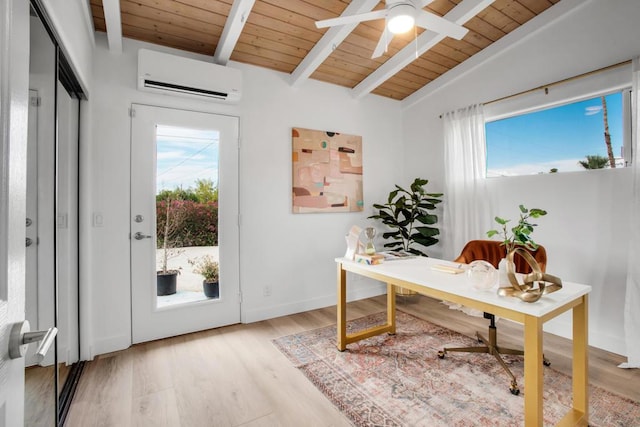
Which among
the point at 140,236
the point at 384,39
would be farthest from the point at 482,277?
the point at 140,236

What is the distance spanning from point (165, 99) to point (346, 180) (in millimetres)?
2081

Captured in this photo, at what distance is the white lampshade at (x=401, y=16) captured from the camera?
6.37 feet

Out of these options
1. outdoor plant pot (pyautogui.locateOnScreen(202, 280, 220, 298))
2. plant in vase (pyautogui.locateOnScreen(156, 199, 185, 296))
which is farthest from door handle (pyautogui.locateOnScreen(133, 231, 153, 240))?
outdoor plant pot (pyautogui.locateOnScreen(202, 280, 220, 298))

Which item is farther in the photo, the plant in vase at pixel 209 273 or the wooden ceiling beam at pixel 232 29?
the plant in vase at pixel 209 273

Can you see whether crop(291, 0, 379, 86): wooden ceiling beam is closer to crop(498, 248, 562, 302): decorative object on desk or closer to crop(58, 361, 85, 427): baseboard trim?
crop(498, 248, 562, 302): decorative object on desk

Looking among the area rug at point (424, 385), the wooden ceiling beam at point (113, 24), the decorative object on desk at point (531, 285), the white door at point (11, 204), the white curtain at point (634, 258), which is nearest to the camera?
the white door at point (11, 204)

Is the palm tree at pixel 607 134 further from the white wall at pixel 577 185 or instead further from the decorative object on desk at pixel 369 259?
the decorative object on desk at pixel 369 259

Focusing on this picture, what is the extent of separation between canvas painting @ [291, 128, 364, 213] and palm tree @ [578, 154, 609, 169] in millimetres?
2173

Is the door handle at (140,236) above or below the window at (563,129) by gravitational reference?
below

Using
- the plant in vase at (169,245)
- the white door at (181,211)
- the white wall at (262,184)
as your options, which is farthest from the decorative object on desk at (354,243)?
the plant in vase at (169,245)

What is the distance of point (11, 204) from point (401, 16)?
210cm

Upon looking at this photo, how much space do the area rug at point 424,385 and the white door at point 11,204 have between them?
5.33 ft

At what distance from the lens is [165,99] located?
2.82 meters

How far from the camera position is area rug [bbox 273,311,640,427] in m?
1.77
